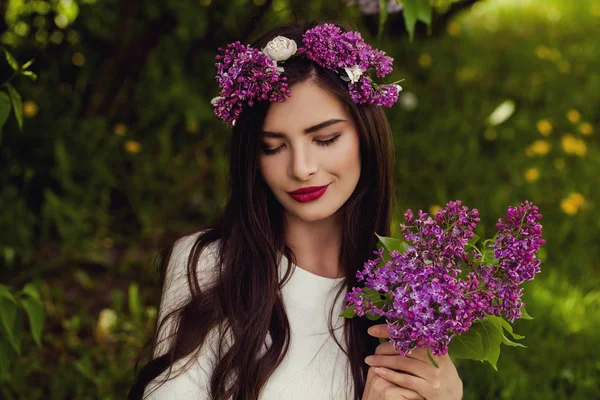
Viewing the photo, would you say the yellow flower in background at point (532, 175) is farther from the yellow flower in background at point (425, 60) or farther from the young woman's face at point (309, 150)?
the young woman's face at point (309, 150)

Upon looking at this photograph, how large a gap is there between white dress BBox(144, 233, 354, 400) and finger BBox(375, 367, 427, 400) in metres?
0.24

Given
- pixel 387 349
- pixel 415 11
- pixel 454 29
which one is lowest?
pixel 387 349

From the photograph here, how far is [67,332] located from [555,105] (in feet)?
11.3

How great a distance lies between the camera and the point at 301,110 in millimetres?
2174

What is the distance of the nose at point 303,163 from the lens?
2152 millimetres

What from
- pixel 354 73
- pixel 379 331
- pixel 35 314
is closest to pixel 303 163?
pixel 354 73

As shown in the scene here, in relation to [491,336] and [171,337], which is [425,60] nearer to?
[171,337]

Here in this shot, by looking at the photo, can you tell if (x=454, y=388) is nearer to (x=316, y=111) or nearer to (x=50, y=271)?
(x=316, y=111)

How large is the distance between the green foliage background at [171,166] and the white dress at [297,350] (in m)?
1.04

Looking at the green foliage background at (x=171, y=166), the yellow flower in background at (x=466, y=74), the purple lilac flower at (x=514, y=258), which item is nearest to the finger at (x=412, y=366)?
the purple lilac flower at (x=514, y=258)

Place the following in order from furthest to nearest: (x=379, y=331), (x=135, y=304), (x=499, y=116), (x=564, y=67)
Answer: (x=564, y=67), (x=499, y=116), (x=135, y=304), (x=379, y=331)

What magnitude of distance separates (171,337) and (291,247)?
44cm

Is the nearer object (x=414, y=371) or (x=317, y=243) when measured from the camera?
(x=414, y=371)

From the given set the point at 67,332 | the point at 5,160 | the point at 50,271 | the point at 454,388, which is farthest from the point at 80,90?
the point at 454,388
